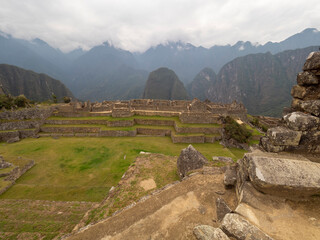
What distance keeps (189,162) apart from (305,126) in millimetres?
4672

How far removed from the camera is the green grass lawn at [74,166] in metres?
8.55

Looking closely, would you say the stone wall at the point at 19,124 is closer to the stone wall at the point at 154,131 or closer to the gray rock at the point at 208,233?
the stone wall at the point at 154,131

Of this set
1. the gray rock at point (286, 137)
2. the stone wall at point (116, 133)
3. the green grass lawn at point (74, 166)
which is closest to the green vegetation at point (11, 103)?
the green grass lawn at point (74, 166)

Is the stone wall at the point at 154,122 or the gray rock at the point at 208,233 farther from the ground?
the gray rock at the point at 208,233

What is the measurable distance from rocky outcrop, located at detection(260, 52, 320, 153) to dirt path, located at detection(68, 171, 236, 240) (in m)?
2.02

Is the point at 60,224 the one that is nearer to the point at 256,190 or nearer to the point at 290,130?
the point at 256,190

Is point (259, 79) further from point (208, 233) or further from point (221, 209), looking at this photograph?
point (208, 233)

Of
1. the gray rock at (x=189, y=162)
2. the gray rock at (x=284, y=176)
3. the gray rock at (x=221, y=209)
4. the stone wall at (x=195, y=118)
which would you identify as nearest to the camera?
the gray rock at (x=284, y=176)

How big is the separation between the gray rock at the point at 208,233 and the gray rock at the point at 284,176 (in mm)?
1396

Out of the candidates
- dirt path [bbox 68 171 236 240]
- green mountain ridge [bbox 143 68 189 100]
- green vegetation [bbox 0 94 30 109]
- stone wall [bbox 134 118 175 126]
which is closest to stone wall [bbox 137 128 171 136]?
stone wall [bbox 134 118 175 126]

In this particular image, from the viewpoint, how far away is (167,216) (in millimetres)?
3826

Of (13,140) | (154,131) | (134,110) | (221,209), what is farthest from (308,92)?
(13,140)

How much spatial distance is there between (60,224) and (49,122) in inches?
834

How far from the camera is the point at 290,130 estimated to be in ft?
13.0
